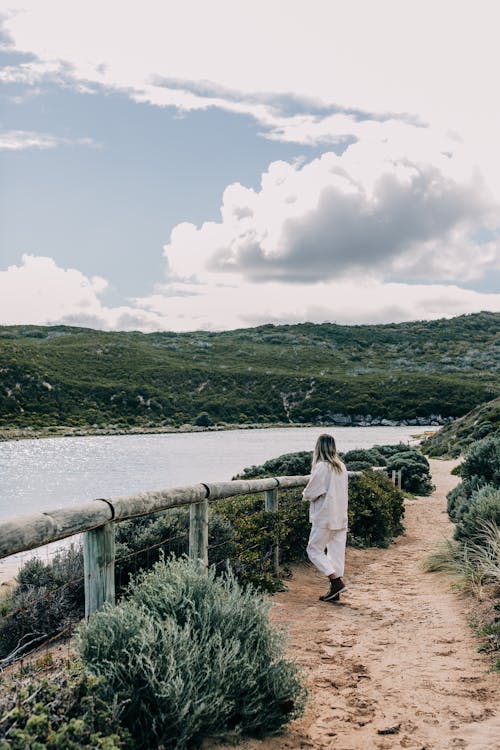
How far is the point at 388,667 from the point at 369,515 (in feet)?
20.2

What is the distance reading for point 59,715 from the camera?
278 cm

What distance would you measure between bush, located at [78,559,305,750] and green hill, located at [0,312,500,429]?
69975 mm

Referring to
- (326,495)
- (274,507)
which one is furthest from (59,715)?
(274,507)

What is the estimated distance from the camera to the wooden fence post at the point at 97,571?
4.03 meters

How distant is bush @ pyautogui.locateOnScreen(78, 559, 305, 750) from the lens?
3.11 meters

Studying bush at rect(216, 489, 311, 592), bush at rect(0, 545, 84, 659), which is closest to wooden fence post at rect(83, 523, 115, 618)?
bush at rect(0, 545, 84, 659)

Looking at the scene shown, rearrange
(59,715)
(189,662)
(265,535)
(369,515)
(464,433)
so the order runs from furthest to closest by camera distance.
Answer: (464,433), (369,515), (265,535), (189,662), (59,715)

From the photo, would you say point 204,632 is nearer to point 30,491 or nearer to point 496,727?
point 496,727

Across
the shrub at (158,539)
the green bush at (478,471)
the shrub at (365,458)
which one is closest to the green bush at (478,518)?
the green bush at (478,471)

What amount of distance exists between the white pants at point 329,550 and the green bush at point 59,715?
4.35 metres

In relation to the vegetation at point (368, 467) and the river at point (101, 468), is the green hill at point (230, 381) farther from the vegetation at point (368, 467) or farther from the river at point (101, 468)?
the vegetation at point (368, 467)

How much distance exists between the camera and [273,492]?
8.37 meters

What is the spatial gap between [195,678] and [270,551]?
4.55 meters

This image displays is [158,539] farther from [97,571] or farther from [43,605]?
[97,571]
